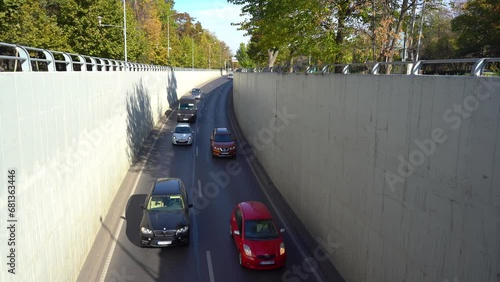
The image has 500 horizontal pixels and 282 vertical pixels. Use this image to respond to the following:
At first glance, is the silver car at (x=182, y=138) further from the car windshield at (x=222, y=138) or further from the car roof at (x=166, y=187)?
the car roof at (x=166, y=187)

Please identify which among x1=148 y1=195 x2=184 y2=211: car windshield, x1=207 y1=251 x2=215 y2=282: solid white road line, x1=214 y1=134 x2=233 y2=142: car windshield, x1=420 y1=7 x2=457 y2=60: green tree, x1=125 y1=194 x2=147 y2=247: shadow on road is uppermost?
x1=420 y1=7 x2=457 y2=60: green tree

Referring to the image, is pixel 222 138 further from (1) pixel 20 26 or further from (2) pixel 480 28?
(2) pixel 480 28

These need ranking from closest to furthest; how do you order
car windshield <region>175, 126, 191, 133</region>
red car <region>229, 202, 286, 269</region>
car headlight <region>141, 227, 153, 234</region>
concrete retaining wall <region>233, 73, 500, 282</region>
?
concrete retaining wall <region>233, 73, 500, 282</region> → red car <region>229, 202, 286, 269</region> → car headlight <region>141, 227, 153, 234</region> → car windshield <region>175, 126, 191, 133</region>

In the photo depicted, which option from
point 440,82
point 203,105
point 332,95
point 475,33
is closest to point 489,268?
point 440,82

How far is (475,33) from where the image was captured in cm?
2353

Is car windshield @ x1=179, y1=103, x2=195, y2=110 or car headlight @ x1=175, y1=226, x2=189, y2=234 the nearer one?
car headlight @ x1=175, y1=226, x2=189, y2=234

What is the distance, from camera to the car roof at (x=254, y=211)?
44.2ft

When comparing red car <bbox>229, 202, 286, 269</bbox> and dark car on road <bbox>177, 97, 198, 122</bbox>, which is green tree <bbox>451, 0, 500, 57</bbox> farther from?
dark car on road <bbox>177, 97, 198, 122</bbox>

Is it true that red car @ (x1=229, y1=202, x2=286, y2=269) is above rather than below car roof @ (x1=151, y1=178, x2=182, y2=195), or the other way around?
below

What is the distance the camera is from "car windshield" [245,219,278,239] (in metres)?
12.8

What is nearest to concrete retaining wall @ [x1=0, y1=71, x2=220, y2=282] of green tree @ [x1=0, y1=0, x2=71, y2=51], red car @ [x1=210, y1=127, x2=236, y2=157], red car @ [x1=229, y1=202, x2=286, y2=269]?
red car @ [x1=229, y1=202, x2=286, y2=269]

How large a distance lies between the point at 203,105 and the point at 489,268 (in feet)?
157

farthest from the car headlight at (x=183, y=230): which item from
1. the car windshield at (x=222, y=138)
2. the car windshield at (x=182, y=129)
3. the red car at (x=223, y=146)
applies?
the car windshield at (x=182, y=129)

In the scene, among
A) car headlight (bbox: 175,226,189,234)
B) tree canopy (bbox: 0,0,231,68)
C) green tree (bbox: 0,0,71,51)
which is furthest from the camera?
tree canopy (bbox: 0,0,231,68)
